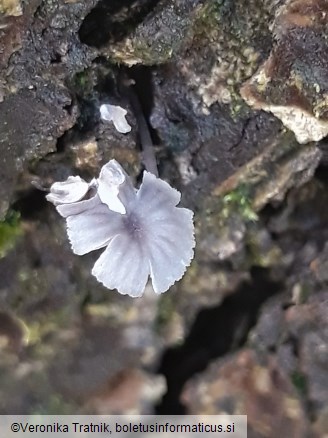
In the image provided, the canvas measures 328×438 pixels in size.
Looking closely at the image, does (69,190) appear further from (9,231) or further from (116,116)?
(9,231)

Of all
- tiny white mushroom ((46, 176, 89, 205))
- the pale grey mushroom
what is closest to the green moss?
tiny white mushroom ((46, 176, 89, 205))

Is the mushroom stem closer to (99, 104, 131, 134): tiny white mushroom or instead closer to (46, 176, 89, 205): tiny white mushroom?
(99, 104, 131, 134): tiny white mushroom

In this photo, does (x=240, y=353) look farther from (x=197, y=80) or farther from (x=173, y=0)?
(x=173, y=0)

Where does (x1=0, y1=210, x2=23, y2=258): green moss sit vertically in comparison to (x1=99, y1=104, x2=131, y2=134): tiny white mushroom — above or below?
below

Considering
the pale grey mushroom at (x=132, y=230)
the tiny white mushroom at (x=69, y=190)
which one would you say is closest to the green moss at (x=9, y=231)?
the tiny white mushroom at (x=69, y=190)

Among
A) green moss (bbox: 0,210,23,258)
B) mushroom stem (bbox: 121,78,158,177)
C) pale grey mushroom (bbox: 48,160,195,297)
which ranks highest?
mushroom stem (bbox: 121,78,158,177)
